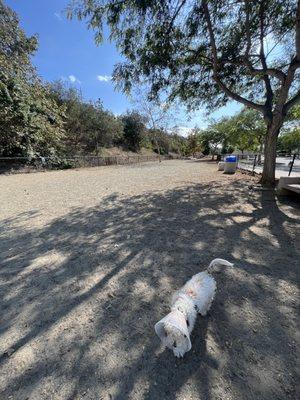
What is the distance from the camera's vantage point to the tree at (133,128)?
31.8 metres

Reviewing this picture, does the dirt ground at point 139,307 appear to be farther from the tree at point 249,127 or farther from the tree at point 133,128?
the tree at point 133,128

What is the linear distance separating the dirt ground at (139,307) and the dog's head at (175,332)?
0.12m

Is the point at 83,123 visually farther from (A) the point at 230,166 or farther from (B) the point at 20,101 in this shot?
(A) the point at 230,166

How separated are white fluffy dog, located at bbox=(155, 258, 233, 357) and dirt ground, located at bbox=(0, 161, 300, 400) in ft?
0.47

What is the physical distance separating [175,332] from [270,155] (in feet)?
24.3

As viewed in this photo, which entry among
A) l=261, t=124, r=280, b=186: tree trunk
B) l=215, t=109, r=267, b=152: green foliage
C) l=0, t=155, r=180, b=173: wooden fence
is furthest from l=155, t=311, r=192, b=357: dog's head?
l=215, t=109, r=267, b=152: green foliage

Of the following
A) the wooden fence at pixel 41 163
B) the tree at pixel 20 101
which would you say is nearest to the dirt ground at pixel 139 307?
the tree at pixel 20 101

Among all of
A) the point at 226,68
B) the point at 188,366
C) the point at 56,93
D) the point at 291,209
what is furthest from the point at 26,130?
the point at 188,366

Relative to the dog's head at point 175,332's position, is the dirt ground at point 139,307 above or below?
below

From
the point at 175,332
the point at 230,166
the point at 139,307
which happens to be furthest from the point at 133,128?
the point at 175,332

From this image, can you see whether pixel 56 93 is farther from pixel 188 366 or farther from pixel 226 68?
pixel 188 366

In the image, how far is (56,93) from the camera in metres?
21.0

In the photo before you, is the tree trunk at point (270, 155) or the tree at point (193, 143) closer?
the tree trunk at point (270, 155)

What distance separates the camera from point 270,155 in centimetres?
744
